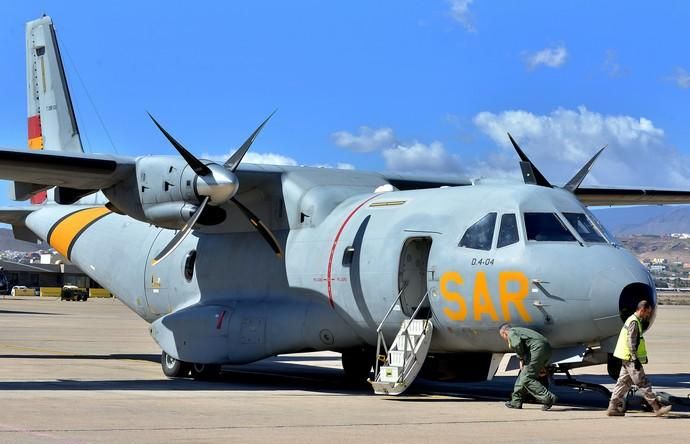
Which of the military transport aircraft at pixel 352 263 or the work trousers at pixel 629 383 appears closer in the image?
the work trousers at pixel 629 383

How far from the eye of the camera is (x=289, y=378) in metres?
19.3

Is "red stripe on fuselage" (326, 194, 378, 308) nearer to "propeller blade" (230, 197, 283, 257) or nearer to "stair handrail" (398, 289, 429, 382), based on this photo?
"propeller blade" (230, 197, 283, 257)

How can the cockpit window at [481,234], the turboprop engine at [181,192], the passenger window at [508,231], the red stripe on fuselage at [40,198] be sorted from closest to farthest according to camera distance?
the passenger window at [508,231], the cockpit window at [481,234], the turboprop engine at [181,192], the red stripe on fuselage at [40,198]

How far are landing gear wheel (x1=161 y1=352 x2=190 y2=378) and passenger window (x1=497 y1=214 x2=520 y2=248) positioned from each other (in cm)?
674

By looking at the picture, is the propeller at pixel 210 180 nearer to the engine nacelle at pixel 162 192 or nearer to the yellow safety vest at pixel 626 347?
the engine nacelle at pixel 162 192

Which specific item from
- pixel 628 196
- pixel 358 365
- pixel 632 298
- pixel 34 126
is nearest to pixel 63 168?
pixel 358 365

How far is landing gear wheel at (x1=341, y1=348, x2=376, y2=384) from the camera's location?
18406 millimetres

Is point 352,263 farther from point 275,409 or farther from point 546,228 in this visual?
point 275,409

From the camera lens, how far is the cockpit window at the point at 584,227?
14.4 meters

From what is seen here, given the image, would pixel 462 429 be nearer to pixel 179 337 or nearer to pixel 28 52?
pixel 179 337

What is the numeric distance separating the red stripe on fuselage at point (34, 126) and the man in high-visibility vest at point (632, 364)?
15.0 m

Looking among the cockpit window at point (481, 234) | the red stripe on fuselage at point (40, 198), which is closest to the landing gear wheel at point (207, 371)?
the cockpit window at point (481, 234)

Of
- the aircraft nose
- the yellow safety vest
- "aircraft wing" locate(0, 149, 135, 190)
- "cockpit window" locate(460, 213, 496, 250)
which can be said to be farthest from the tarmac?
"aircraft wing" locate(0, 149, 135, 190)

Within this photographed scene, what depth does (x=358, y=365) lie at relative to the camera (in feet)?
60.4
